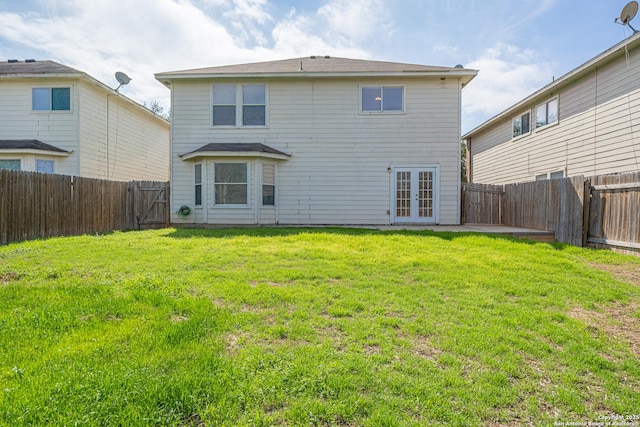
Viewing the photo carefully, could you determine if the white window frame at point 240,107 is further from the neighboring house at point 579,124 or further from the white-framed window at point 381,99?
the neighboring house at point 579,124

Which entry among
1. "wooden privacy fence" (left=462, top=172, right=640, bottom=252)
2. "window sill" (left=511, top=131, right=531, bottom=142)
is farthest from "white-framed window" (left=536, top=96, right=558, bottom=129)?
"wooden privacy fence" (left=462, top=172, right=640, bottom=252)

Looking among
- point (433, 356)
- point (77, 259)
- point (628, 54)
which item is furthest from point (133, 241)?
point (628, 54)

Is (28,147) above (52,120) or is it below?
below

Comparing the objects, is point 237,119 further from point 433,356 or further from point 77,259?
point 433,356

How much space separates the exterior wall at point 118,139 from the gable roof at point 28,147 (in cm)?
77

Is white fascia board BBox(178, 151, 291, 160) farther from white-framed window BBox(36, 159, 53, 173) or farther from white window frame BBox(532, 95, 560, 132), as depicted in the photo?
white window frame BBox(532, 95, 560, 132)

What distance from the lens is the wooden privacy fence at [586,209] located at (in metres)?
6.74

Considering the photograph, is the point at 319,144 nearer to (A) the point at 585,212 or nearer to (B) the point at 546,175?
(A) the point at 585,212

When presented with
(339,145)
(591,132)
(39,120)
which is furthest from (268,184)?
(591,132)

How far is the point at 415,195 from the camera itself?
450 inches

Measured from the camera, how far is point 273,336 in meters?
2.86

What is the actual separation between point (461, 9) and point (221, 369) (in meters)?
11.1

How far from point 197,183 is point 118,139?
229 inches

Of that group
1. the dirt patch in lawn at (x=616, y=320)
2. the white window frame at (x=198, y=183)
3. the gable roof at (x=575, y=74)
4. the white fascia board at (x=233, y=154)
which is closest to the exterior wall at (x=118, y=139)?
the white window frame at (x=198, y=183)
